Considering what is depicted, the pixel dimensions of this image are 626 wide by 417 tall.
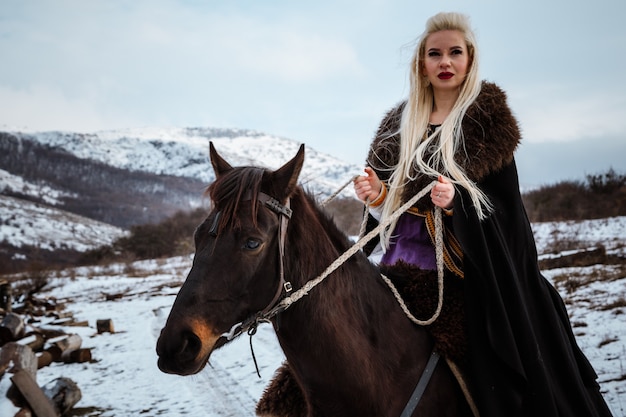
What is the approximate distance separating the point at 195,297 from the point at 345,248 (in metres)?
0.85

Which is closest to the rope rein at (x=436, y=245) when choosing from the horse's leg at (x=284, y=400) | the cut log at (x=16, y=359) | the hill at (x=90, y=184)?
the horse's leg at (x=284, y=400)

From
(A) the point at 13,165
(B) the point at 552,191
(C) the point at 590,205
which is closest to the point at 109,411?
(C) the point at 590,205

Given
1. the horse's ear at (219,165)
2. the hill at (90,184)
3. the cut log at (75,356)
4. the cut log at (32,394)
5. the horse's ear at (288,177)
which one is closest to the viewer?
the horse's ear at (288,177)

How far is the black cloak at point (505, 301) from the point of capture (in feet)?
6.39

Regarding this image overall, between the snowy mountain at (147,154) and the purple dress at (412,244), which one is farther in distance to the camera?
the snowy mountain at (147,154)

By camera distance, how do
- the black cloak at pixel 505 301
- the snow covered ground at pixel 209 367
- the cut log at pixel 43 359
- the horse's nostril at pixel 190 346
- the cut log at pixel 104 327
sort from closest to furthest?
the horse's nostril at pixel 190 346
the black cloak at pixel 505 301
the snow covered ground at pixel 209 367
the cut log at pixel 43 359
the cut log at pixel 104 327

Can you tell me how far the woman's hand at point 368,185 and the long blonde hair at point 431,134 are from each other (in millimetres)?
83

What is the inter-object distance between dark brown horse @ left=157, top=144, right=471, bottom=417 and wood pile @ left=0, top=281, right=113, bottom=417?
4.55 metres

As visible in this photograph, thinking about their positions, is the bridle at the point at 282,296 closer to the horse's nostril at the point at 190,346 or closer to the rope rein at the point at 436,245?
the rope rein at the point at 436,245

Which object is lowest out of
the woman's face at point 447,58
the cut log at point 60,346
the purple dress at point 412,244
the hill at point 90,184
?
the cut log at point 60,346

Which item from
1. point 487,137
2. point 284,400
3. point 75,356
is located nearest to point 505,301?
point 487,137

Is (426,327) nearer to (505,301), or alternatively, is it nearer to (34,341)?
(505,301)

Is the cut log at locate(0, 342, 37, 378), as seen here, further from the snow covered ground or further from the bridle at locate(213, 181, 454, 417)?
the bridle at locate(213, 181, 454, 417)

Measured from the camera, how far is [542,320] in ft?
7.22
